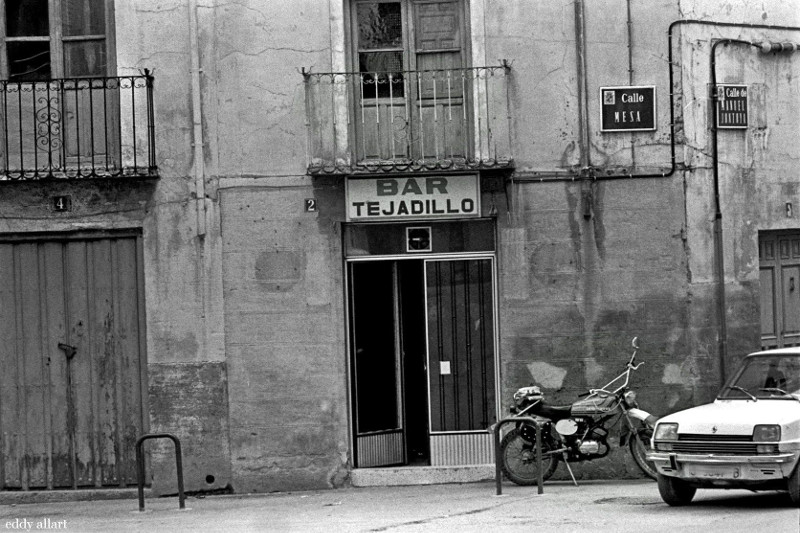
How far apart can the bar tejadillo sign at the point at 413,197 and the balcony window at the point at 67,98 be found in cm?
258

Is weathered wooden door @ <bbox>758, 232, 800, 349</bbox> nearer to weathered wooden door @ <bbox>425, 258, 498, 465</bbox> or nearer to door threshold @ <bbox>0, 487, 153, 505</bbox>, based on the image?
weathered wooden door @ <bbox>425, 258, 498, 465</bbox>

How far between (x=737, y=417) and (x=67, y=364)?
829cm

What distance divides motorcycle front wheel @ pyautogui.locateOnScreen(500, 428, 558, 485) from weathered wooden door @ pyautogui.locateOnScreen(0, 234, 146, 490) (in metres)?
4.49

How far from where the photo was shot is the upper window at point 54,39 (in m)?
16.4

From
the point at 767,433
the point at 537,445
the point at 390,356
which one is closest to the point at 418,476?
the point at 390,356

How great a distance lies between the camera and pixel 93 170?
628 inches

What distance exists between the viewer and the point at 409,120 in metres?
16.3

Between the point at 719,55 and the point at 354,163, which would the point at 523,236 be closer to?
the point at 354,163

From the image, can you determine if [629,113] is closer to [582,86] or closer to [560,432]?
[582,86]

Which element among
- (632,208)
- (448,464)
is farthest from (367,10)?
(448,464)

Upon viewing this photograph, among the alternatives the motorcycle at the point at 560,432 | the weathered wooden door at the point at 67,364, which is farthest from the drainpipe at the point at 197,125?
the motorcycle at the point at 560,432

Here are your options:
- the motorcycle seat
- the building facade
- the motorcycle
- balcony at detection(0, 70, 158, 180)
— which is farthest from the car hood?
balcony at detection(0, 70, 158, 180)

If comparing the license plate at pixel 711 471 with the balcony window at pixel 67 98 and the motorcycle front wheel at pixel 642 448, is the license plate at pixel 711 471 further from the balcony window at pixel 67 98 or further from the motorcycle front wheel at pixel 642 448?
the balcony window at pixel 67 98

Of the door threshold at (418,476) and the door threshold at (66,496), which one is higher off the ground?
the door threshold at (418,476)
